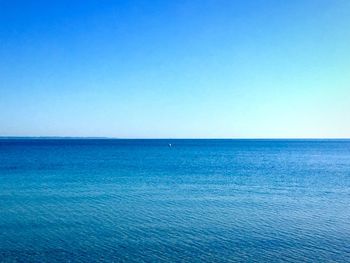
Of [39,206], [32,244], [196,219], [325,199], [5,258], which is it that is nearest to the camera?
[5,258]

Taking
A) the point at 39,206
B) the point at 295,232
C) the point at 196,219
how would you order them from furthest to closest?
the point at 39,206
the point at 196,219
the point at 295,232

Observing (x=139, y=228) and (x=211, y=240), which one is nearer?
(x=211, y=240)

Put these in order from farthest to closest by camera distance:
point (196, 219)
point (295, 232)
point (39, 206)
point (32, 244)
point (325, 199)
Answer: point (325, 199), point (39, 206), point (196, 219), point (295, 232), point (32, 244)

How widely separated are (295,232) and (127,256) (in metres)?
9.28

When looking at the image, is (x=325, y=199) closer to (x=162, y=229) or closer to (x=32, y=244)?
(x=162, y=229)

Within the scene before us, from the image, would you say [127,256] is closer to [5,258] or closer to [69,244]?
[69,244]

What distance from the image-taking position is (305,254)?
15805 millimetres

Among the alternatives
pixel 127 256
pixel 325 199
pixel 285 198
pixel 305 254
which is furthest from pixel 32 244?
pixel 325 199

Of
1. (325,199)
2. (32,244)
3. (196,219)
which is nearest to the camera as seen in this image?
(32,244)

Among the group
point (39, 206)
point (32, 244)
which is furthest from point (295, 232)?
point (39, 206)

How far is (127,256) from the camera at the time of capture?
15.3 metres

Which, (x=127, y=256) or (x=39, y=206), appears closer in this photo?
(x=127, y=256)

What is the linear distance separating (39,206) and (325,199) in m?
22.2

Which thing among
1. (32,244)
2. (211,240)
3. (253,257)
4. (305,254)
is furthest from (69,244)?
(305,254)
